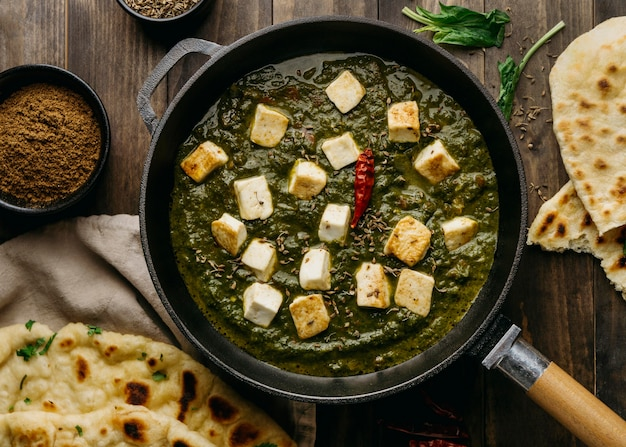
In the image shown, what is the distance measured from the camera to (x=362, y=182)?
4.57m

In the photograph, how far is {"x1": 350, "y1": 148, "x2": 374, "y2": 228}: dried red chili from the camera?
4578 mm

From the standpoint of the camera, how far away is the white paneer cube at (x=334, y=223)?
15.0 ft

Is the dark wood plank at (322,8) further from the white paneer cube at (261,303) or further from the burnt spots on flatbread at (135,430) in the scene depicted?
the burnt spots on flatbread at (135,430)

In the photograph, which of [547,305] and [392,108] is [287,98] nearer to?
[392,108]

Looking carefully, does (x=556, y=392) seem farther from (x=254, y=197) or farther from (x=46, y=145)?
(x=46, y=145)

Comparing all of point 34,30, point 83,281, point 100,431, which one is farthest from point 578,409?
point 34,30

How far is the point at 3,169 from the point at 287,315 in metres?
2.17

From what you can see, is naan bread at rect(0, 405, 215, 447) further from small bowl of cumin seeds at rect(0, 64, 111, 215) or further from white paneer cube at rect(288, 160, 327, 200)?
white paneer cube at rect(288, 160, 327, 200)

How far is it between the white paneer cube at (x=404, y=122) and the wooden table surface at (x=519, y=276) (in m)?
0.79

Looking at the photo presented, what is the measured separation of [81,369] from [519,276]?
3.06 m

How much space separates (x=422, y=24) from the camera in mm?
5152

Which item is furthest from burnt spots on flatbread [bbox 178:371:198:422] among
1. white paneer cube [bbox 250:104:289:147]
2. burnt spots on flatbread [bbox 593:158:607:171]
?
burnt spots on flatbread [bbox 593:158:607:171]

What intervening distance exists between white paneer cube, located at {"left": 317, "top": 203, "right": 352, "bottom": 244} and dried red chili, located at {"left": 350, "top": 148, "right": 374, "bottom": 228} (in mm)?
60

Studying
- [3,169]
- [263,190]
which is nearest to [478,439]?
[263,190]
